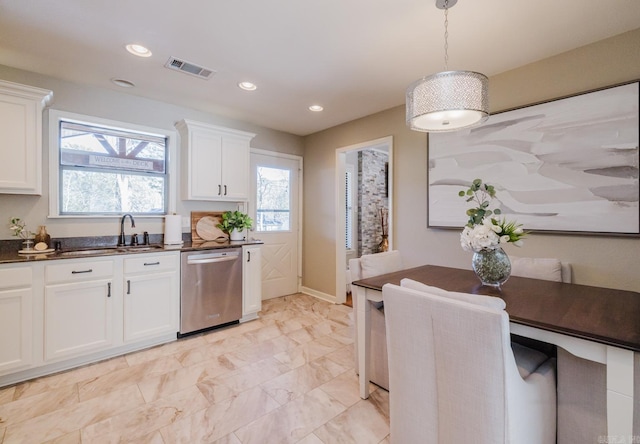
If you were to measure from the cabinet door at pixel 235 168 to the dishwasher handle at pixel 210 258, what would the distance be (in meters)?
0.79

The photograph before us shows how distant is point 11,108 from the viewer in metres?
2.35

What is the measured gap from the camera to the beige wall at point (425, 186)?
208 centimetres

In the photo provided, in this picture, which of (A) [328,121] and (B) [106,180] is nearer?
(B) [106,180]

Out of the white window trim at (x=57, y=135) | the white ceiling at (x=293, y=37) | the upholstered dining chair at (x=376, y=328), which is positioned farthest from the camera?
the white window trim at (x=57, y=135)

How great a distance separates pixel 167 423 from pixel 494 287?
218 cm

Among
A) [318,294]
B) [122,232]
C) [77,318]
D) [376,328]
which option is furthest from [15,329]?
[318,294]

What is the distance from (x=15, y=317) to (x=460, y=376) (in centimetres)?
301

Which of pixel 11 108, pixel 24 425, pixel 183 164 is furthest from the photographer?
pixel 183 164

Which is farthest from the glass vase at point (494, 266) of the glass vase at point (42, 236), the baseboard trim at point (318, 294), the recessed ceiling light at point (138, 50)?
the glass vase at point (42, 236)

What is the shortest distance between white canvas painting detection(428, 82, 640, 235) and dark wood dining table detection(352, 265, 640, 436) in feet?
2.43

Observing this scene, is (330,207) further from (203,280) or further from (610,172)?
(610,172)

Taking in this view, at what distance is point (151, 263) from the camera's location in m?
2.75

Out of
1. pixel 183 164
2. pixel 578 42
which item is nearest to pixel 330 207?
pixel 183 164

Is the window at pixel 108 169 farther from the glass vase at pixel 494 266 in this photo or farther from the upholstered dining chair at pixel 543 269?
the upholstered dining chair at pixel 543 269
